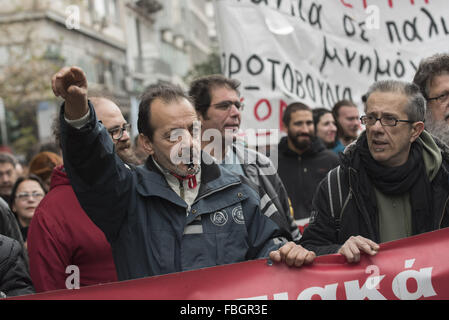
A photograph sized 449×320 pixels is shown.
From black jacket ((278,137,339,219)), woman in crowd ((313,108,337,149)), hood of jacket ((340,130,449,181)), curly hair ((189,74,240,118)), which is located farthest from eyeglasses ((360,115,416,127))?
woman in crowd ((313,108,337,149))

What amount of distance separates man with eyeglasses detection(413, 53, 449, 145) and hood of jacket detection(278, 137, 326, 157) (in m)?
2.22

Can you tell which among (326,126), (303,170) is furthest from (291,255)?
(326,126)

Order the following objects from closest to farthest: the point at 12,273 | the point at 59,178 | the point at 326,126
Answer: the point at 12,273 → the point at 59,178 → the point at 326,126

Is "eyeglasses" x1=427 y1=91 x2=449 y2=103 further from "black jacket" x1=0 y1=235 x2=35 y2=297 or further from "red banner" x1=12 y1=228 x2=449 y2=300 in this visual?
"black jacket" x1=0 y1=235 x2=35 y2=297

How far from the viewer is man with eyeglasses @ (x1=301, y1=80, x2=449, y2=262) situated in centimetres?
248

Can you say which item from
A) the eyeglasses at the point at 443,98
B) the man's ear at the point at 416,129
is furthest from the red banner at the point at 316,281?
the eyeglasses at the point at 443,98

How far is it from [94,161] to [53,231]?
684 millimetres

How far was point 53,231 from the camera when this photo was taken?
2559mm

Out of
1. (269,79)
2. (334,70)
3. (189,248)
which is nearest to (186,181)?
(189,248)

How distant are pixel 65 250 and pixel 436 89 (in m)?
2.04

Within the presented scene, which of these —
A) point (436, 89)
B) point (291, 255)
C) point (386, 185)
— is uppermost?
point (436, 89)

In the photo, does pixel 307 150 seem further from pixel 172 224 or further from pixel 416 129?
pixel 172 224

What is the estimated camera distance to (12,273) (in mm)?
2449

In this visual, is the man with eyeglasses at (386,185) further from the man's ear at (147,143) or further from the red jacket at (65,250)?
the red jacket at (65,250)
